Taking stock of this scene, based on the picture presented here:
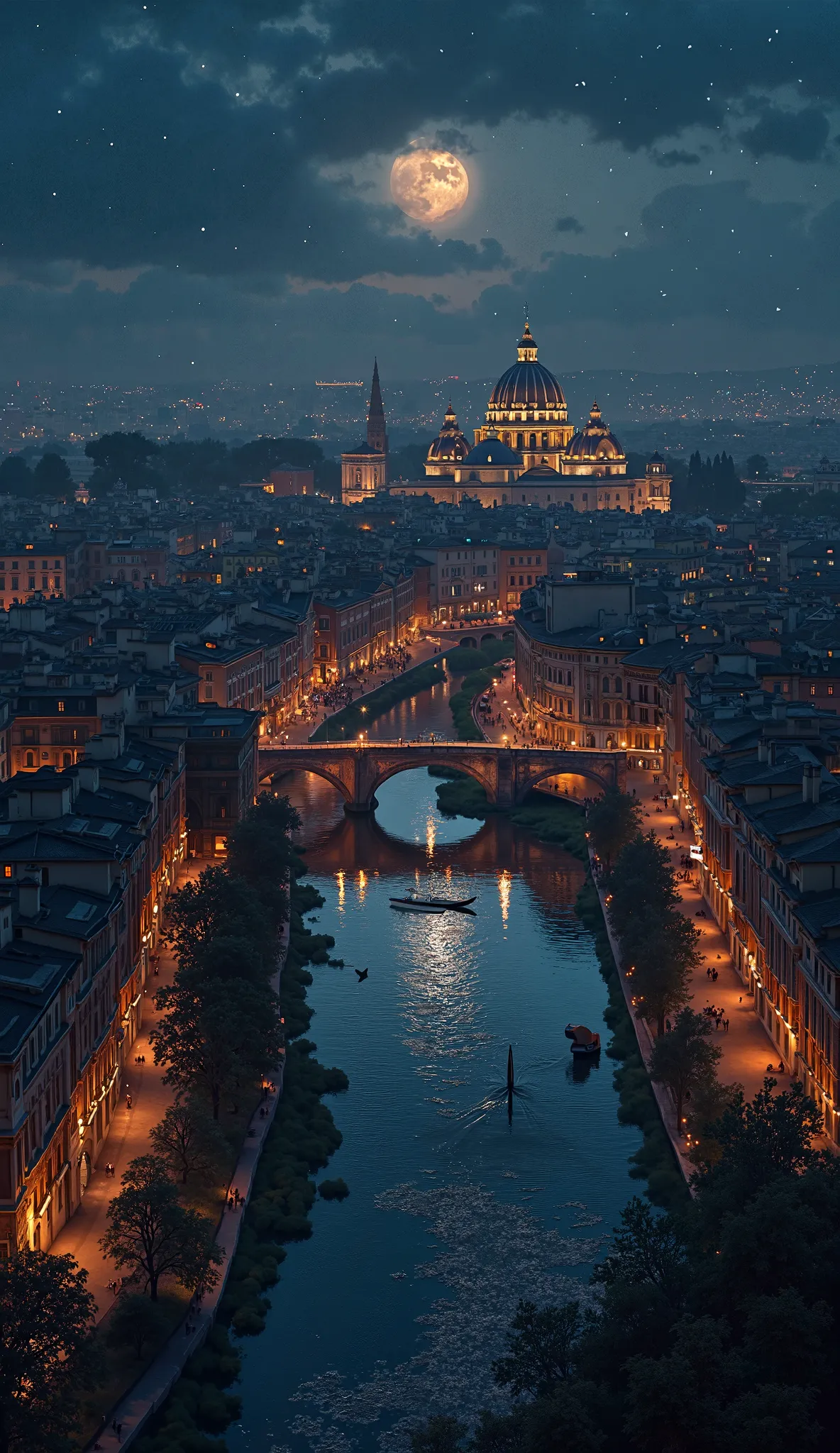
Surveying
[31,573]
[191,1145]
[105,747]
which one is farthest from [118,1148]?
[31,573]

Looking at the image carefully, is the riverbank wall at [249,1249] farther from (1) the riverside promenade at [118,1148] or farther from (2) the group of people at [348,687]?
(2) the group of people at [348,687]

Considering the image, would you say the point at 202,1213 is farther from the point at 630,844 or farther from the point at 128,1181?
the point at 630,844

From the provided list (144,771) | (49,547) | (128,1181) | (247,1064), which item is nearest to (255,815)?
(144,771)

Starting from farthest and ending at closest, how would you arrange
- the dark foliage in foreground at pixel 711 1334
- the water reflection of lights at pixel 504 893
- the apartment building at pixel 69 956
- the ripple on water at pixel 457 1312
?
the water reflection of lights at pixel 504 893 → the apartment building at pixel 69 956 → the ripple on water at pixel 457 1312 → the dark foliage in foreground at pixel 711 1334

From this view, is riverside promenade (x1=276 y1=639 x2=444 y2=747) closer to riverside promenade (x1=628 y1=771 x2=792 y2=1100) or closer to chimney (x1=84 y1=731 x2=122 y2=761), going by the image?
riverside promenade (x1=628 y1=771 x2=792 y2=1100)

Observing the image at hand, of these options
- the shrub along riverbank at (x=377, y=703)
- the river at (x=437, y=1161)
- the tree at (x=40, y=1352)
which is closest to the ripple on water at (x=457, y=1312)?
the river at (x=437, y=1161)
